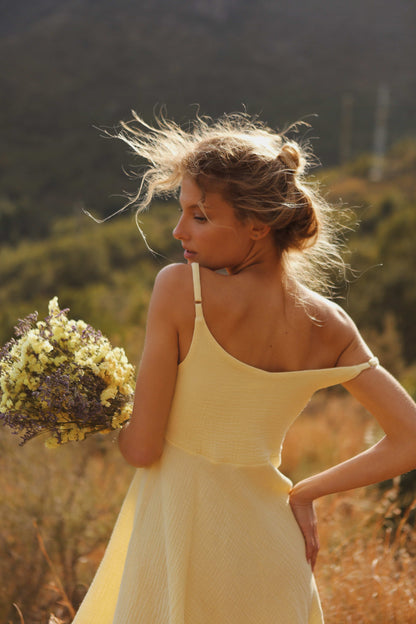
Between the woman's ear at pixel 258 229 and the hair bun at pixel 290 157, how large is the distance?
14 cm

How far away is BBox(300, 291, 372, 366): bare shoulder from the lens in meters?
1.64

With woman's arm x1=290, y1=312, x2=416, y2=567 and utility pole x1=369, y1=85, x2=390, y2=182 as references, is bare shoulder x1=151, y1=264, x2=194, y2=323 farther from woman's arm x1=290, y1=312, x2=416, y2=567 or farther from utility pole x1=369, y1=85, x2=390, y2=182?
utility pole x1=369, y1=85, x2=390, y2=182

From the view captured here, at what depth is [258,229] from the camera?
1.57 metres

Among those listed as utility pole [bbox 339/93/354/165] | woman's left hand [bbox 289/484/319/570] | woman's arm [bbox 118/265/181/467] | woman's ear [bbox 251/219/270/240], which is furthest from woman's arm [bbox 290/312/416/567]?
utility pole [bbox 339/93/354/165]

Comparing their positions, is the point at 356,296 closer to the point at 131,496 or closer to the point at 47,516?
the point at 47,516

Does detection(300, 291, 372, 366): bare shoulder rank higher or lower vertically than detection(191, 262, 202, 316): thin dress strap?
lower

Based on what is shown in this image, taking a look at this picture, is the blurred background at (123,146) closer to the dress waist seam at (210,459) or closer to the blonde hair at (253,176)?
the dress waist seam at (210,459)

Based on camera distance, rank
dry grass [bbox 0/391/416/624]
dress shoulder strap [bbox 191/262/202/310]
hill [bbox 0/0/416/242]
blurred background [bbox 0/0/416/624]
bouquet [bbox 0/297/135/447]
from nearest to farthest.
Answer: dress shoulder strap [bbox 191/262/202/310] < bouquet [bbox 0/297/135/447] < dry grass [bbox 0/391/416/624] < blurred background [bbox 0/0/416/624] < hill [bbox 0/0/416/242]

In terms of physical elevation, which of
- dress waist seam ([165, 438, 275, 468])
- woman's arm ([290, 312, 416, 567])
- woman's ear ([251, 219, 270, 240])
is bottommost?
woman's arm ([290, 312, 416, 567])

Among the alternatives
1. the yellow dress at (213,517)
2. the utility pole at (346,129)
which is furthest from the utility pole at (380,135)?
the yellow dress at (213,517)

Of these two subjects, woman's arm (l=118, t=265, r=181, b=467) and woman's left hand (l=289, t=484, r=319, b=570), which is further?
woman's left hand (l=289, t=484, r=319, b=570)

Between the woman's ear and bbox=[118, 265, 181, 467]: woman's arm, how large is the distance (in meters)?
0.22

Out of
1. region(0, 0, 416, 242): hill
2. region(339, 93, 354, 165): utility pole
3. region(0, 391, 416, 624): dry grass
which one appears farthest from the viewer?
region(0, 0, 416, 242): hill

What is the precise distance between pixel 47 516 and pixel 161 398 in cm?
284
